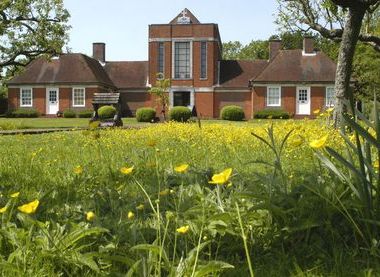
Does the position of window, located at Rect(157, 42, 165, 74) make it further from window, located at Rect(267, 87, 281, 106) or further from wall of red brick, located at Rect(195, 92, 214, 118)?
window, located at Rect(267, 87, 281, 106)

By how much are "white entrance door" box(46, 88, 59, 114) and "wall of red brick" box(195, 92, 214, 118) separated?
41.6 feet

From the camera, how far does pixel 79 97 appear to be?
47.3 meters

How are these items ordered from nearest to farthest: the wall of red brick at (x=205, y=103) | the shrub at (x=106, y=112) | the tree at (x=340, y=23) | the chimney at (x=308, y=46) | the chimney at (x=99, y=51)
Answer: the tree at (x=340, y=23) → the shrub at (x=106, y=112) → the chimney at (x=308, y=46) → the wall of red brick at (x=205, y=103) → the chimney at (x=99, y=51)

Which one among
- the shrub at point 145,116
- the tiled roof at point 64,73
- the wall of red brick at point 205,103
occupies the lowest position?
the shrub at point 145,116

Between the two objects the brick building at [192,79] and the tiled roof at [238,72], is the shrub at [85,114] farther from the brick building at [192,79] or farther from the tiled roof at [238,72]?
the tiled roof at [238,72]

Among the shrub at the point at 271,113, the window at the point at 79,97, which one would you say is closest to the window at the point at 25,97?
the window at the point at 79,97

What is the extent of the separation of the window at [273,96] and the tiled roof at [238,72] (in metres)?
2.47

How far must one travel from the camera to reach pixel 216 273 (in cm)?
232

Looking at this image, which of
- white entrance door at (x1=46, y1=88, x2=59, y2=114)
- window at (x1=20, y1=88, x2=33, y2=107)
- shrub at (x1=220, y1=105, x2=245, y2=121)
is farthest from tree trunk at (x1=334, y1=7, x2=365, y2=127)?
window at (x1=20, y1=88, x2=33, y2=107)

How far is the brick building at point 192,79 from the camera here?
149 feet

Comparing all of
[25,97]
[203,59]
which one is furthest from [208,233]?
[25,97]

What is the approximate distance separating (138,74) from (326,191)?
48.4m

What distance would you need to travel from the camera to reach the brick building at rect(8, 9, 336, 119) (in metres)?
45.4

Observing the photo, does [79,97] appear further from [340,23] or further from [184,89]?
[340,23]
